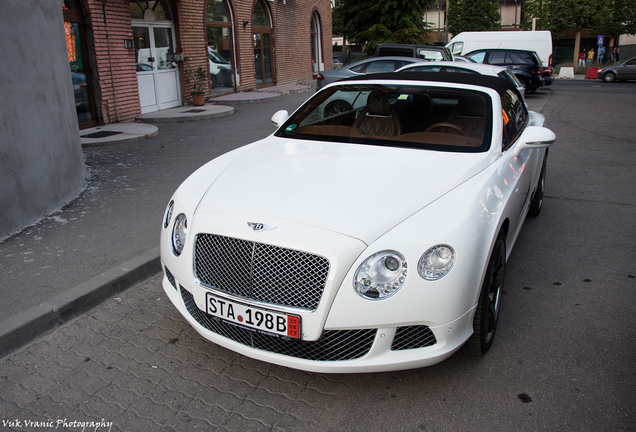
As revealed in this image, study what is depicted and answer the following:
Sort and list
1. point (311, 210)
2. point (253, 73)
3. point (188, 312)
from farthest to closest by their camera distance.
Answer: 1. point (253, 73)
2. point (188, 312)
3. point (311, 210)

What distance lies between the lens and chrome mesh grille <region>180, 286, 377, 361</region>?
252 centimetres

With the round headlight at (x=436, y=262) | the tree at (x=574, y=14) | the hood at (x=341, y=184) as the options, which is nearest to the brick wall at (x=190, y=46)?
the hood at (x=341, y=184)

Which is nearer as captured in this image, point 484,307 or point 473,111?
point 484,307

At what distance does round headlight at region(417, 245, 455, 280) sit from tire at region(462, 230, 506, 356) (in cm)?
37

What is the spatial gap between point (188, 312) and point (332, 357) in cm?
92

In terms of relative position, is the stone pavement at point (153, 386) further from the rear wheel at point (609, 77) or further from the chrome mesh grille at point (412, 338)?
the rear wheel at point (609, 77)

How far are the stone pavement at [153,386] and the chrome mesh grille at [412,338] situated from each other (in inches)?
17.8

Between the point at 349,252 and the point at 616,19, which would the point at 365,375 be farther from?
the point at 616,19

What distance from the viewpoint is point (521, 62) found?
1905 cm

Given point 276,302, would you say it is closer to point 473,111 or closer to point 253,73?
point 473,111

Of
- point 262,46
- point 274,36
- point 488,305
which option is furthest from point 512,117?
point 274,36

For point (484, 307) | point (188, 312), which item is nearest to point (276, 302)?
point (188, 312)

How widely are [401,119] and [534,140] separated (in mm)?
999

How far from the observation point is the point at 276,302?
254 centimetres
